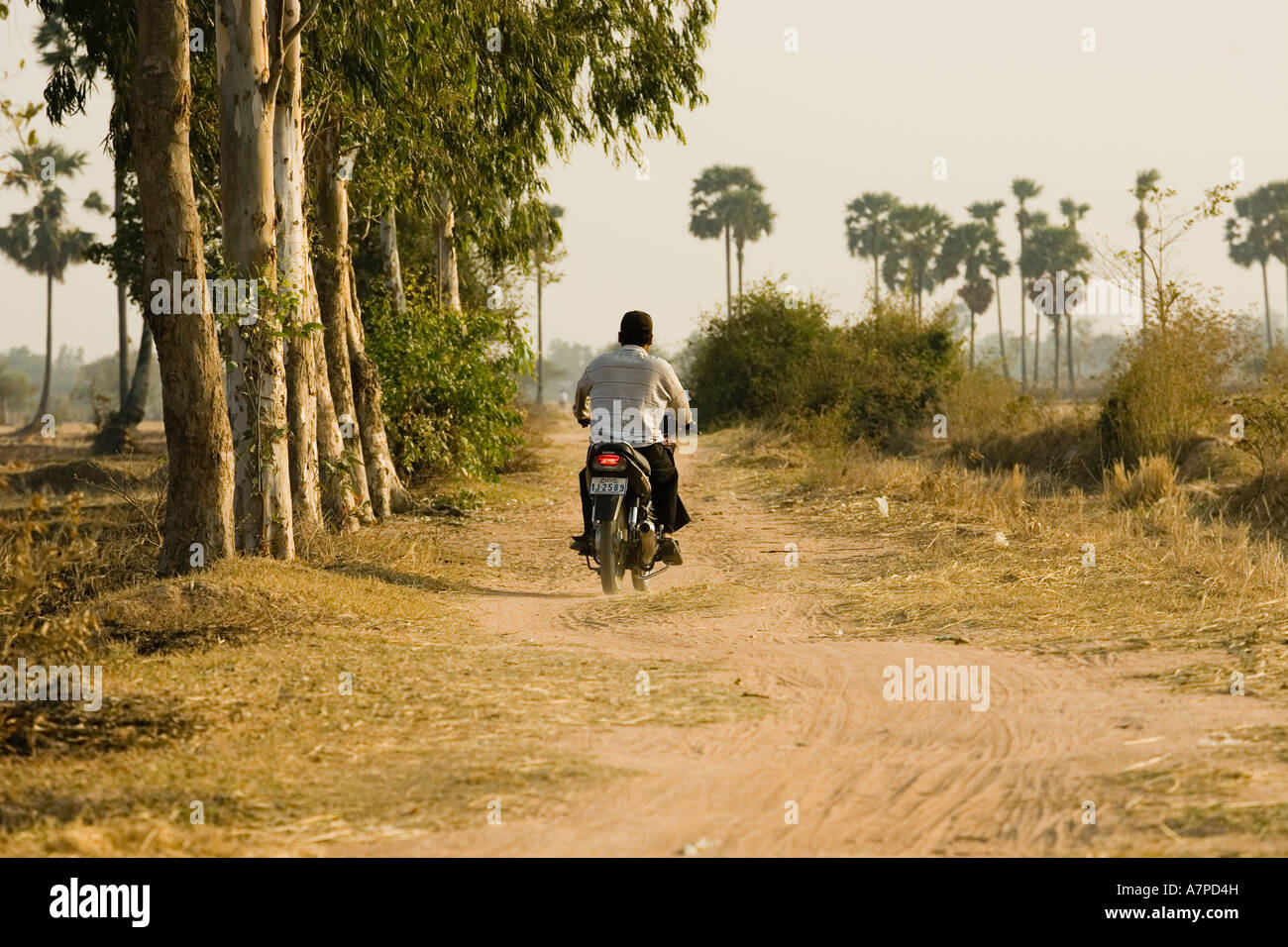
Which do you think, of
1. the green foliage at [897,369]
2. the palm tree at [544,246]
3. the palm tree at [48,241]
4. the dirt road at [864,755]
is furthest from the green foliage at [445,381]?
the palm tree at [48,241]

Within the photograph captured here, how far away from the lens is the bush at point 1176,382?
2272 centimetres

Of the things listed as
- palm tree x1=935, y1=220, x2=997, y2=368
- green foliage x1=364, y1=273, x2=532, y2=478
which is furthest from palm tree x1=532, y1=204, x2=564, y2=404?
palm tree x1=935, y1=220, x2=997, y2=368

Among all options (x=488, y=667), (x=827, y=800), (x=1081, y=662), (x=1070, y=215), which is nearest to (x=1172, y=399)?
(x=1081, y=662)

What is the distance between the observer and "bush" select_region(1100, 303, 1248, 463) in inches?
894

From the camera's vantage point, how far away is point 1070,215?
8669cm

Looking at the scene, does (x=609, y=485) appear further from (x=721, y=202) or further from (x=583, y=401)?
(x=721, y=202)

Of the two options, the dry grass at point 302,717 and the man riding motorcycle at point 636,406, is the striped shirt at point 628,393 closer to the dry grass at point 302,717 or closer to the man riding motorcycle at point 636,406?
the man riding motorcycle at point 636,406

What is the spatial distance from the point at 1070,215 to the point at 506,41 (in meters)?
78.0

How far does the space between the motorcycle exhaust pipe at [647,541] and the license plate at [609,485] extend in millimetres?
381

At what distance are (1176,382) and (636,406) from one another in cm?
1512

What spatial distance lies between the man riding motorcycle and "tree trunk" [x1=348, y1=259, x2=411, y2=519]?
5.43 m

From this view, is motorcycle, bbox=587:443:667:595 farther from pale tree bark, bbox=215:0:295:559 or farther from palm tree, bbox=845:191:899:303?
palm tree, bbox=845:191:899:303

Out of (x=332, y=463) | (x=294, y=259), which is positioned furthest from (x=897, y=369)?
(x=294, y=259)
